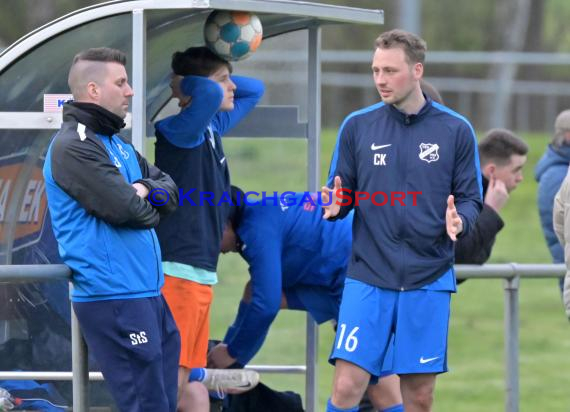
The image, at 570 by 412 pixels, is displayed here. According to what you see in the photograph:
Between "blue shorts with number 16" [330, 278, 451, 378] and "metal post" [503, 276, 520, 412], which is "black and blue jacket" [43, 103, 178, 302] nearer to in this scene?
"blue shorts with number 16" [330, 278, 451, 378]

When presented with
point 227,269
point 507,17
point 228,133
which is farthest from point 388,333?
point 507,17

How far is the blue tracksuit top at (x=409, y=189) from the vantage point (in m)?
5.79

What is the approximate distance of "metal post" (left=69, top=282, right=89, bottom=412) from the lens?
5527mm

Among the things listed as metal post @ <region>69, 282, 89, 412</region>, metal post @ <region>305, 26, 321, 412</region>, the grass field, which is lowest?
the grass field

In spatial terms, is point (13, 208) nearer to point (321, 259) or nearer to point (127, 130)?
point (127, 130)

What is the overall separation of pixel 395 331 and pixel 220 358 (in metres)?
1.36

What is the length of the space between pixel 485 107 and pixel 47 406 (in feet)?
58.7

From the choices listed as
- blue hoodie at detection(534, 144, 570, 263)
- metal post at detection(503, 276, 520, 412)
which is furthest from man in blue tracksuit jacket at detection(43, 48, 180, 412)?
blue hoodie at detection(534, 144, 570, 263)

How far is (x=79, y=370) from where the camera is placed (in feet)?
18.2

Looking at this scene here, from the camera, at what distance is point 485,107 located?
23.1 metres

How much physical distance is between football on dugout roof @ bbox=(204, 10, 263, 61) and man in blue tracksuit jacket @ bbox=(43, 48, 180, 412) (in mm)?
963

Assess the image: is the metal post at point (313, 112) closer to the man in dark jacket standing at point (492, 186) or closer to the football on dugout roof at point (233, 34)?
the football on dugout roof at point (233, 34)

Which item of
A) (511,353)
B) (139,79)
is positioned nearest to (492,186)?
(511,353)

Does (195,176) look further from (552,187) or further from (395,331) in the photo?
(552,187)
